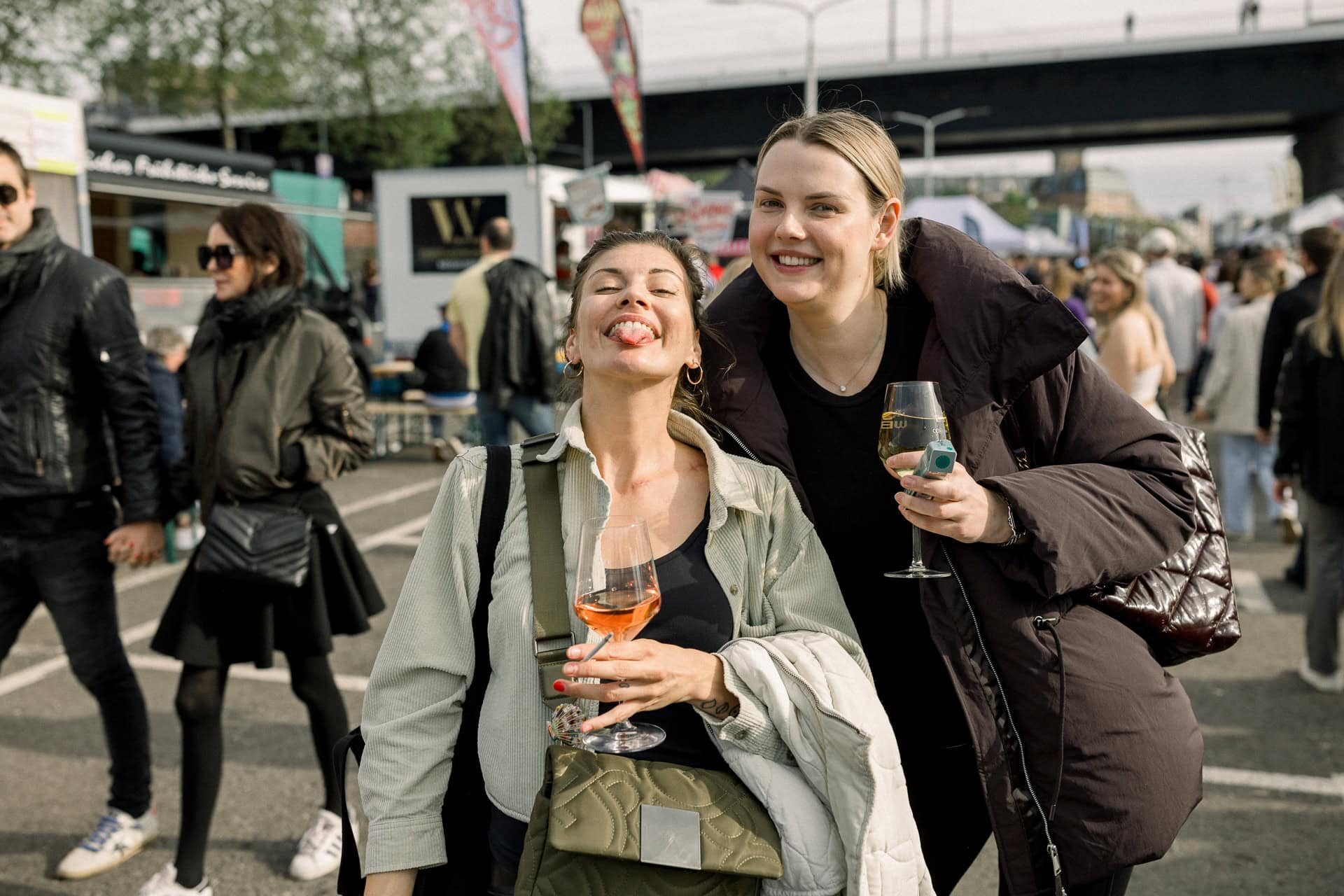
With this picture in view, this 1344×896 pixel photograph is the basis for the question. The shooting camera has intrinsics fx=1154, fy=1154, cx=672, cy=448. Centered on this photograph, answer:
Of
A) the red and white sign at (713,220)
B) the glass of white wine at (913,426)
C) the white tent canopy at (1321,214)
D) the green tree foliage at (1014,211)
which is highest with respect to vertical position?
the green tree foliage at (1014,211)

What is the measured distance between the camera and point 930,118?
41125 millimetres

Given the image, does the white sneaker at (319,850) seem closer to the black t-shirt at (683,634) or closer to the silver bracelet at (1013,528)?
the black t-shirt at (683,634)

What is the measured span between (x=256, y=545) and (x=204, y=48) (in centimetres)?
3085

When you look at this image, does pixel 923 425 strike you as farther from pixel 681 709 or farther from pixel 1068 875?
pixel 1068 875

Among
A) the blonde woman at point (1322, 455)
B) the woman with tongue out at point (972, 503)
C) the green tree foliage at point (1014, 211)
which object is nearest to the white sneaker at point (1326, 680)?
the blonde woman at point (1322, 455)

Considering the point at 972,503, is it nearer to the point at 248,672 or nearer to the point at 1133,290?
the point at 248,672

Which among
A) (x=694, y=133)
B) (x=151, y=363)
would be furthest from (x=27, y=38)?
(x=151, y=363)

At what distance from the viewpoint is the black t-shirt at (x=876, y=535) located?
2.34m

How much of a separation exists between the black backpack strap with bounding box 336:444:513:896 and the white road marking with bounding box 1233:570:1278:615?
5652mm

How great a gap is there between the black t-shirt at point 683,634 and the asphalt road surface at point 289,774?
196 cm

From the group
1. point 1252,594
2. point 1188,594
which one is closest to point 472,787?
point 1188,594

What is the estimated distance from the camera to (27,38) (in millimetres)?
28422

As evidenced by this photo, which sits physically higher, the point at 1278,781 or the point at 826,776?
the point at 826,776

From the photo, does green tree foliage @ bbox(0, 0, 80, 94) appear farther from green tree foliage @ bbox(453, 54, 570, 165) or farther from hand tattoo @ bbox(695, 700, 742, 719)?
hand tattoo @ bbox(695, 700, 742, 719)
